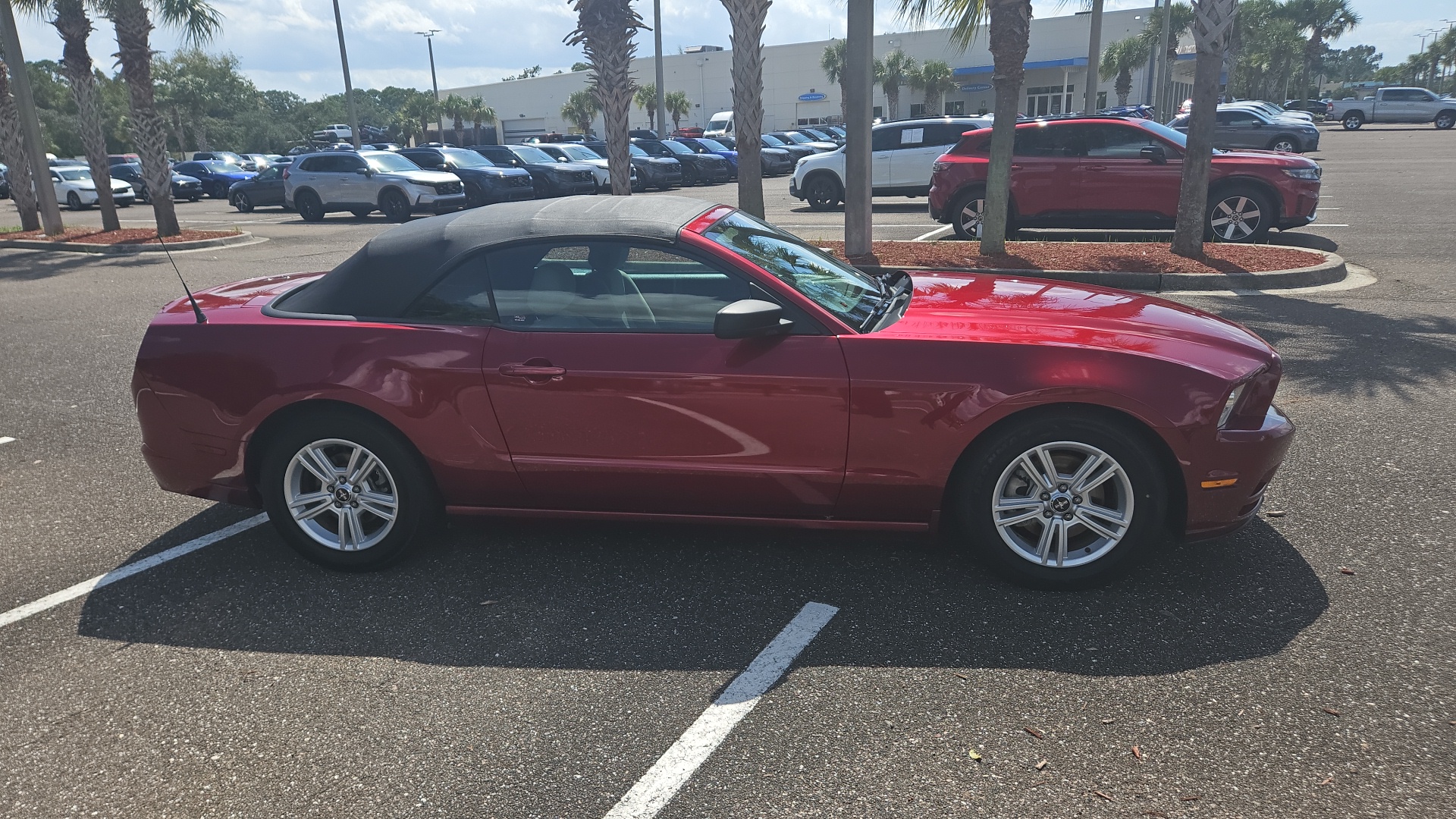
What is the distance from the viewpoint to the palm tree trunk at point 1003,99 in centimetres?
1133

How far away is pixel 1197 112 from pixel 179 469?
1030 cm

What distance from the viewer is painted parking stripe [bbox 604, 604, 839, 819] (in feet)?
8.70

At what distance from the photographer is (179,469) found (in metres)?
4.17

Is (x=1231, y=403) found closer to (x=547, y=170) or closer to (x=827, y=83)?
(x=547, y=170)

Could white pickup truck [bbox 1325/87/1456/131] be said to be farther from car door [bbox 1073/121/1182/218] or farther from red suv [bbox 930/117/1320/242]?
car door [bbox 1073/121/1182/218]

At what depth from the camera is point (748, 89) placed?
13.8 metres

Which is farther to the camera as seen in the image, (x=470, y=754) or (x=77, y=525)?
(x=77, y=525)

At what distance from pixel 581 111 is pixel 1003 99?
7262cm

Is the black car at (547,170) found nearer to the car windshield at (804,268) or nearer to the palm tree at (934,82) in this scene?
the car windshield at (804,268)

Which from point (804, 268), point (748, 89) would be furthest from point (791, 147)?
point (804, 268)

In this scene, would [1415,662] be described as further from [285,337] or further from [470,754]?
[285,337]

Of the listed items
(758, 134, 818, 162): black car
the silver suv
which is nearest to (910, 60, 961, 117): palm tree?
(758, 134, 818, 162): black car

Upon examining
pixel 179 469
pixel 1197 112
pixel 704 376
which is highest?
pixel 1197 112

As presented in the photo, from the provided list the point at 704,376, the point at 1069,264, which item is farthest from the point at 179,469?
the point at 1069,264
